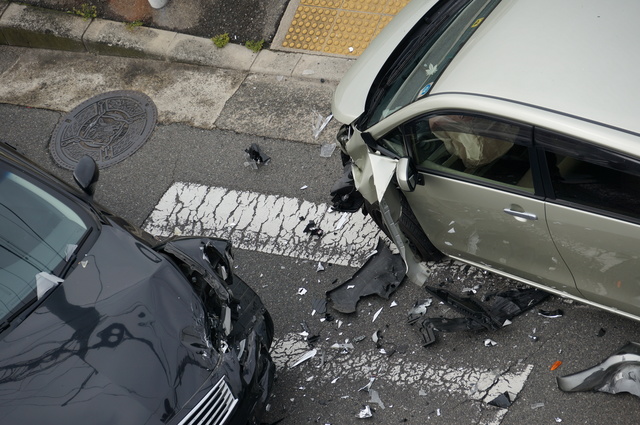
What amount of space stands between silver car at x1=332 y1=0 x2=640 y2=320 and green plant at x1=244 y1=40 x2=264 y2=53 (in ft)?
9.30

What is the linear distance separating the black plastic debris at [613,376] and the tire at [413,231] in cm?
132

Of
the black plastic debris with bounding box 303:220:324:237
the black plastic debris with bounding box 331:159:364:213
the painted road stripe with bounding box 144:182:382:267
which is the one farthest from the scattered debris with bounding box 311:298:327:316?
the black plastic debris with bounding box 331:159:364:213

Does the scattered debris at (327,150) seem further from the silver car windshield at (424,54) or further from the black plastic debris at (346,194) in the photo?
the silver car windshield at (424,54)

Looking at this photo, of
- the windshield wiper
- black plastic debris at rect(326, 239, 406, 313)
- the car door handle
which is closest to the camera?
the car door handle

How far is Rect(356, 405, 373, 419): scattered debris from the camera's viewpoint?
495cm

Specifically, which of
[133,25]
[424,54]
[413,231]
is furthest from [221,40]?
[413,231]

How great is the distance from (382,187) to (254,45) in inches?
147

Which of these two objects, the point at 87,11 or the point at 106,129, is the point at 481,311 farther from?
the point at 87,11

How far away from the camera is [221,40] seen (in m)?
8.17

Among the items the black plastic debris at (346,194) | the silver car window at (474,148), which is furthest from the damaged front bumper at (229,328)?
the silver car window at (474,148)

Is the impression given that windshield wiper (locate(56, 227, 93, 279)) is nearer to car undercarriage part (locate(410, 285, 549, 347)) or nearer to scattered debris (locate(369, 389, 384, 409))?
scattered debris (locate(369, 389, 384, 409))

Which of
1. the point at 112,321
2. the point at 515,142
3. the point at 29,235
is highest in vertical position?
the point at 515,142

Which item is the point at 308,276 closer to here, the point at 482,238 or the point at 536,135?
the point at 482,238

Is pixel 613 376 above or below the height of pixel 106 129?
above
